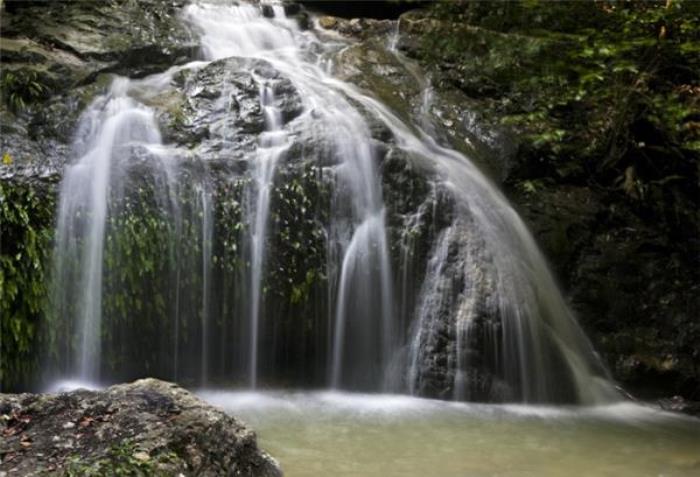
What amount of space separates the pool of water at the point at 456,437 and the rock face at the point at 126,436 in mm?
1215

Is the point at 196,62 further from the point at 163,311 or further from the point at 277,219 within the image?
the point at 163,311

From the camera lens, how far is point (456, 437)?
5062 mm

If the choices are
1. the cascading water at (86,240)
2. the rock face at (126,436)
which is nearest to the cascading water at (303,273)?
the cascading water at (86,240)

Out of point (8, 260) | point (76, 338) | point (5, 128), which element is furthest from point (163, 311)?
point (5, 128)

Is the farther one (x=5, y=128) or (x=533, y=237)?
(x=533, y=237)

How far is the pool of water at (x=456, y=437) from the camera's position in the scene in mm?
4402

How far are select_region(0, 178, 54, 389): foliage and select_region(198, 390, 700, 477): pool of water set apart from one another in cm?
150

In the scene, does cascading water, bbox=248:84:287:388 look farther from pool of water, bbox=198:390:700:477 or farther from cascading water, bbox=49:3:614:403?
pool of water, bbox=198:390:700:477

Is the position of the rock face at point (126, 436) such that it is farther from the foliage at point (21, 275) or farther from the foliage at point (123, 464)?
the foliage at point (21, 275)

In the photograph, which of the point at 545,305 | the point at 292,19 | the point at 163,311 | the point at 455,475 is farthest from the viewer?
the point at 292,19

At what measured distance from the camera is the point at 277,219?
Answer: 6570 millimetres

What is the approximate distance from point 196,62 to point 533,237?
4536 mm

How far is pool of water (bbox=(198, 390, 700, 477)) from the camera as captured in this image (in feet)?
14.4

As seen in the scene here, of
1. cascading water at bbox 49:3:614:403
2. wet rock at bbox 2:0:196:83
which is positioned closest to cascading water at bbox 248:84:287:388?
cascading water at bbox 49:3:614:403
